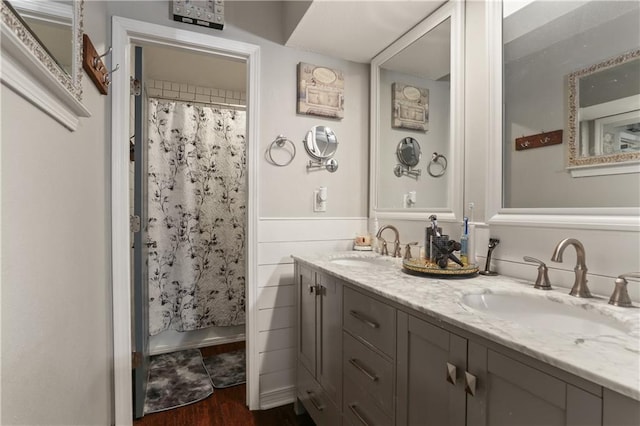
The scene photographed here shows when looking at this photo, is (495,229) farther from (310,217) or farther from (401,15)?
(401,15)

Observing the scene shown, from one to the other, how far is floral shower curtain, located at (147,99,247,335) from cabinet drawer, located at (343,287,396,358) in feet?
5.17

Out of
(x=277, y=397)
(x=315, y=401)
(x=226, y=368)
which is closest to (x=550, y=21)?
(x=315, y=401)

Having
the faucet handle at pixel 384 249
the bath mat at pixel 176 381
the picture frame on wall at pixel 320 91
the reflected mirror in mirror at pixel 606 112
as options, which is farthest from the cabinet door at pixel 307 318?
the reflected mirror in mirror at pixel 606 112

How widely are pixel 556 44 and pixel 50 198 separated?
5.61ft

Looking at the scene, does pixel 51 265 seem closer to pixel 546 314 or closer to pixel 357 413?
pixel 357 413

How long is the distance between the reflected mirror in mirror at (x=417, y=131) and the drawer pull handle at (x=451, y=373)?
0.93m

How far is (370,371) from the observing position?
114 cm

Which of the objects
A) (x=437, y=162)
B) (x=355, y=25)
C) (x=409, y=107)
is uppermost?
(x=355, y=25)

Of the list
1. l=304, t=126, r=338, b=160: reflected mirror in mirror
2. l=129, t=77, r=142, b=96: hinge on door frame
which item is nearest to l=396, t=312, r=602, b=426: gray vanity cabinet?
l=304, t=126, r=338, b=160: reflected mirror in mirror

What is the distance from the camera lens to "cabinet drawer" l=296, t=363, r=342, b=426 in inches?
55.5

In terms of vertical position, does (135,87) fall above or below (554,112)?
above

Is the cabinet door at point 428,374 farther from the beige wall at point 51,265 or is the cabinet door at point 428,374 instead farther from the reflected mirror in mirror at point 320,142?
the reflected mirror in mirror at point 320,142

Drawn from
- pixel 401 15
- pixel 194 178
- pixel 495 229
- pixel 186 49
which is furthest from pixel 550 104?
pixel 194 178

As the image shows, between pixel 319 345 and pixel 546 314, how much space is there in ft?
3.24
